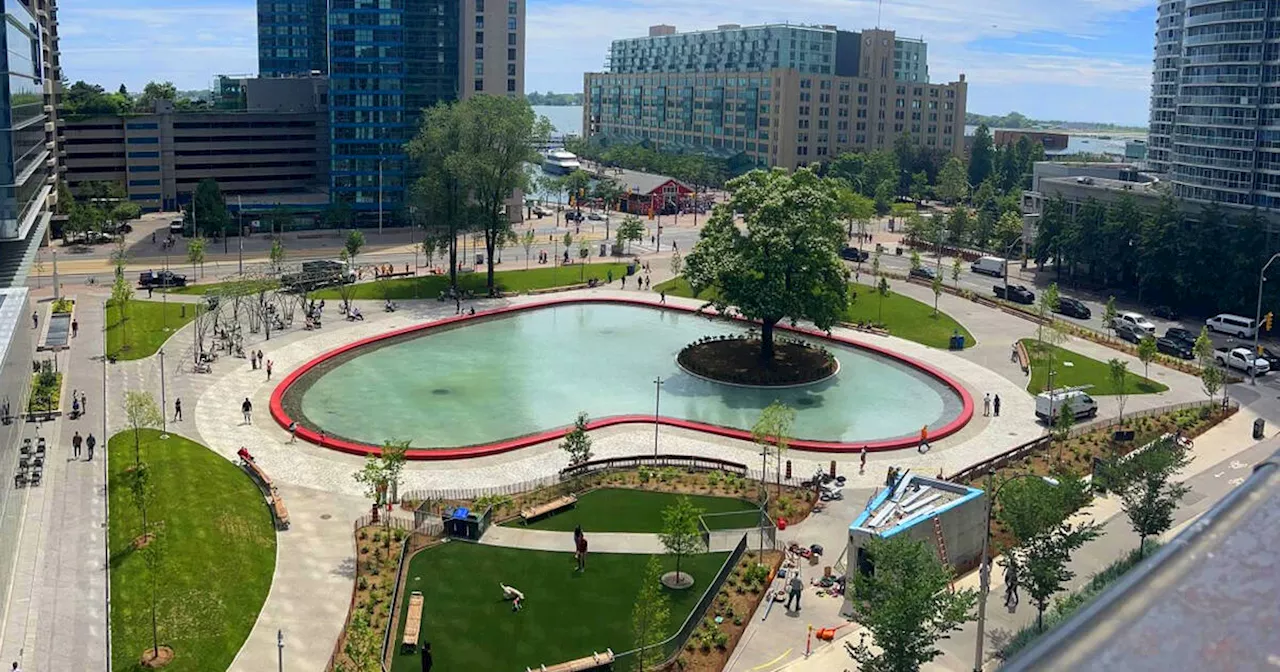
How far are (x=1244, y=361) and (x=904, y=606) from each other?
3967 cm

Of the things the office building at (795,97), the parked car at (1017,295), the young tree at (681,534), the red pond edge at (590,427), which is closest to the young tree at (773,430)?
the red pond edge at (590,427)

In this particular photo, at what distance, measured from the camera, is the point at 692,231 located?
102 m

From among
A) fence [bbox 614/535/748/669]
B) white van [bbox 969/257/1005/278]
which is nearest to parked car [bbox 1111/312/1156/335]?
white van [bbox 969/257/1005/278]

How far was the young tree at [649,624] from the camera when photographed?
941 inches

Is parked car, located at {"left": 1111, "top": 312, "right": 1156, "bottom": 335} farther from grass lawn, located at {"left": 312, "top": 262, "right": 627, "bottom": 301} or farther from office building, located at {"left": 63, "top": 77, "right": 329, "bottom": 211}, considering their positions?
office building, located at {"left": 63, "top": 77, "right": 329, "bottom": 211}

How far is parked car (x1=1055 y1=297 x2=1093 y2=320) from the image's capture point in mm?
64688

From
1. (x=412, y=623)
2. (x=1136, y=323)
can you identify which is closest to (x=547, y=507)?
(x=412, y=623)

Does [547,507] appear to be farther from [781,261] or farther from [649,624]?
[781,261]

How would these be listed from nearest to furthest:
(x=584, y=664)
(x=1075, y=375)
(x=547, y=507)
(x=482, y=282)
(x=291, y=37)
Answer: (x=584, y=664) < (x=547, y=507) < (x=1075, y=375) < (x=482, y=282) < (x=291, y=37)

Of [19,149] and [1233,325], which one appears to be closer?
[19,149]

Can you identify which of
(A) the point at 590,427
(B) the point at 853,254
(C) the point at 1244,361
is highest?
(B) the point at 853,254

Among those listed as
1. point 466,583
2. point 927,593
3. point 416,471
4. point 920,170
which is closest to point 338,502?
point 416,471

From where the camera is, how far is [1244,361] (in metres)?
53.0

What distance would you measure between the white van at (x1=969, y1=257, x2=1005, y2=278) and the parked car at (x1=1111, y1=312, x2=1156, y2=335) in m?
17.6
